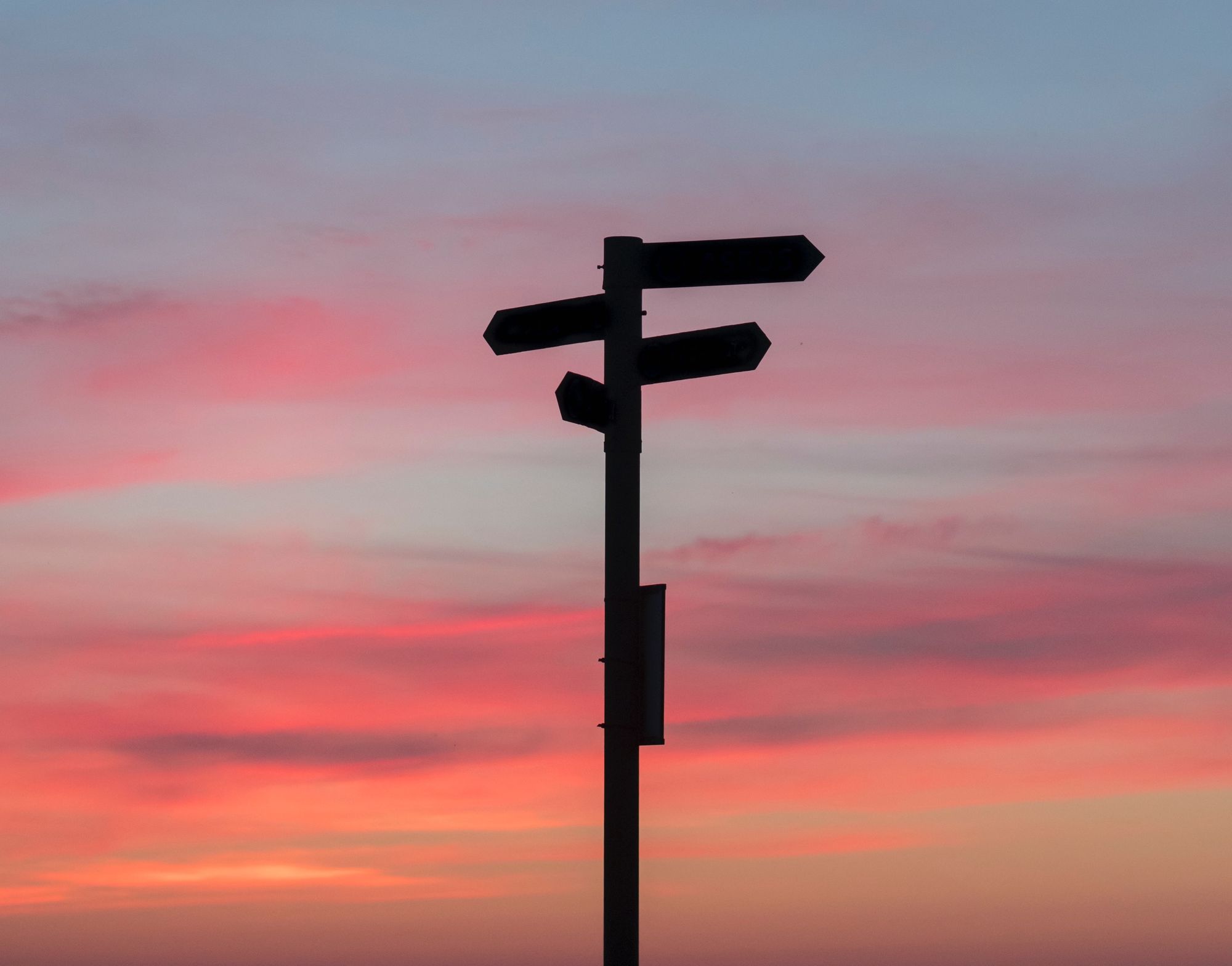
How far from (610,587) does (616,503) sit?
0.49 metres

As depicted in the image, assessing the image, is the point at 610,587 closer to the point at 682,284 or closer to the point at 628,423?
the point at 628,423

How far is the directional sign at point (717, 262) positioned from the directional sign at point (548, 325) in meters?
0.38

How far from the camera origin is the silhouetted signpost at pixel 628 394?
9.59 metres

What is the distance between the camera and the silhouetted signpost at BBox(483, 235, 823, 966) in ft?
31.5

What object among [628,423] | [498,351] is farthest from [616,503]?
[498,351]

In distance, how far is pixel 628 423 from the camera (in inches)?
396

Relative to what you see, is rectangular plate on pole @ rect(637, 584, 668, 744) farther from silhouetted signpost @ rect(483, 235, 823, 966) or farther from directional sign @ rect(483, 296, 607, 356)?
directional sign @ rect(483, 296, 607, 356)

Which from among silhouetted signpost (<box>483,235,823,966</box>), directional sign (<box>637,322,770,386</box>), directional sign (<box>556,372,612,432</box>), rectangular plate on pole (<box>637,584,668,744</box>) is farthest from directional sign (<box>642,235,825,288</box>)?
rectangular plate on pole (<box>637,584,668,744</box>)

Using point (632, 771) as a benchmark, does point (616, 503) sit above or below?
above

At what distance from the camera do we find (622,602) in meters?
9.82

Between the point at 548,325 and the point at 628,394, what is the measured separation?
25.3 inches

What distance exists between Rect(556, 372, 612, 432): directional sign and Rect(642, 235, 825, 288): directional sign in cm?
84

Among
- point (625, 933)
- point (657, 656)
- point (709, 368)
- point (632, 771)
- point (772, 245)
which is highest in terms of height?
point (772, 245)

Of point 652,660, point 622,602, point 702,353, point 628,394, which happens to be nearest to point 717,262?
point 702,353
